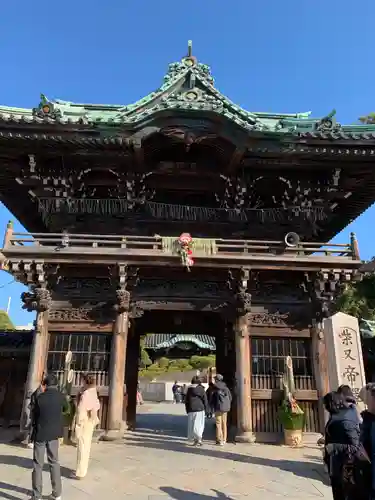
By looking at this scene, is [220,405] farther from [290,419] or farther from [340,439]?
[340,439]

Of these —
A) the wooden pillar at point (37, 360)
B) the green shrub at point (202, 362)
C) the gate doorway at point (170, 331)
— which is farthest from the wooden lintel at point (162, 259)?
the green shrub at point (202, 362)

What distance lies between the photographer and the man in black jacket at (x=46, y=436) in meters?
5.78

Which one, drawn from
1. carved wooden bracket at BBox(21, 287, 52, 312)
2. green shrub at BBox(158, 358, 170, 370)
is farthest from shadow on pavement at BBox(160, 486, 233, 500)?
green shrub at BBox(158, 358, 170, 370)

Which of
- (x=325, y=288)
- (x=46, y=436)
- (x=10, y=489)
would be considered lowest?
(x=10, y=489)

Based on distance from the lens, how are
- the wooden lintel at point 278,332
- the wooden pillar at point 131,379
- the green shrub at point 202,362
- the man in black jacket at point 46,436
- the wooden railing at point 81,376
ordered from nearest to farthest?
the man in black jacket at point 46,436
the wooden railing at point 81,376
the wooden lintel at point 278,332
the wooden pillar at point 131,379
the green shrub at point 202,362

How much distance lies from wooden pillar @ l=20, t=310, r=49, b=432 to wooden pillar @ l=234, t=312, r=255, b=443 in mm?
5833

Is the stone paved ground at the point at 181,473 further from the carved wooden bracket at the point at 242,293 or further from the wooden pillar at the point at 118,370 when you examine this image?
the carved wooden bracket at the point at 242,293

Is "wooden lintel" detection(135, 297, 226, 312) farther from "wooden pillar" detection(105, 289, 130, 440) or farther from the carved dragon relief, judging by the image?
the carved dragon relief

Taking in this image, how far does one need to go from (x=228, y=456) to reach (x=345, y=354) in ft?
12.7

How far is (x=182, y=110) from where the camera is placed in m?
11.9

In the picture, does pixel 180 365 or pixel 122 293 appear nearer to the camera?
pixel 122 293

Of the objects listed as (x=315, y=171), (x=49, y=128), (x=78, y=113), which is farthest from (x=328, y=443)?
(x=78, y=113)

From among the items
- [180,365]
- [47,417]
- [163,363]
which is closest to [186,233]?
[47,417]

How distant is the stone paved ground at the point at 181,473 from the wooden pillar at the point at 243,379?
53cm
